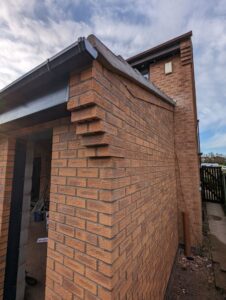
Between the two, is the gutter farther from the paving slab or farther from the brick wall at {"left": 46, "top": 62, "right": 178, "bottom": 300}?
the paving slab

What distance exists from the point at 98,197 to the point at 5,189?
1.84 metres

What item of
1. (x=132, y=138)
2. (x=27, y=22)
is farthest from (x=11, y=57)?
(x=132, y=138)

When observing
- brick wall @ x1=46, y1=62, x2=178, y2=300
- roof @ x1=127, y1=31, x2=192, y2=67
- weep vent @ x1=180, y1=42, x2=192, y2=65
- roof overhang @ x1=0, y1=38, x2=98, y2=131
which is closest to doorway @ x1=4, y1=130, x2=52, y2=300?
roof overhang @ x1=0, y1=38, x2=98, y2=131

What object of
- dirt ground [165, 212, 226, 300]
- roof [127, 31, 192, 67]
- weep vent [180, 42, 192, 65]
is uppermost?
roof [127, 31, 192, 67]

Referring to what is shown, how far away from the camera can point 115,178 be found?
1.38 m

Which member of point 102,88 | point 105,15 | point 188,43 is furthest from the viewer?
point 188,43

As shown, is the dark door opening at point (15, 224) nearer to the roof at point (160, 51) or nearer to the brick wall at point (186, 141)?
the brick wall at point (186, 141)

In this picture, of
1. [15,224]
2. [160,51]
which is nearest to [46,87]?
[15,224]

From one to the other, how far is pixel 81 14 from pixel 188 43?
3.81m

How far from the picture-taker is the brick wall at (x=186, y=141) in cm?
485

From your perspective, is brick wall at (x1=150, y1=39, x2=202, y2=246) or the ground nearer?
the ground

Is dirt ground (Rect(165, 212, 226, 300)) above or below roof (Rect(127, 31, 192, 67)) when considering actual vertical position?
below

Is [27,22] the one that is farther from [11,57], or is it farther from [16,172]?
[16,172]

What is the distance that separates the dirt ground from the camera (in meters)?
3.07
